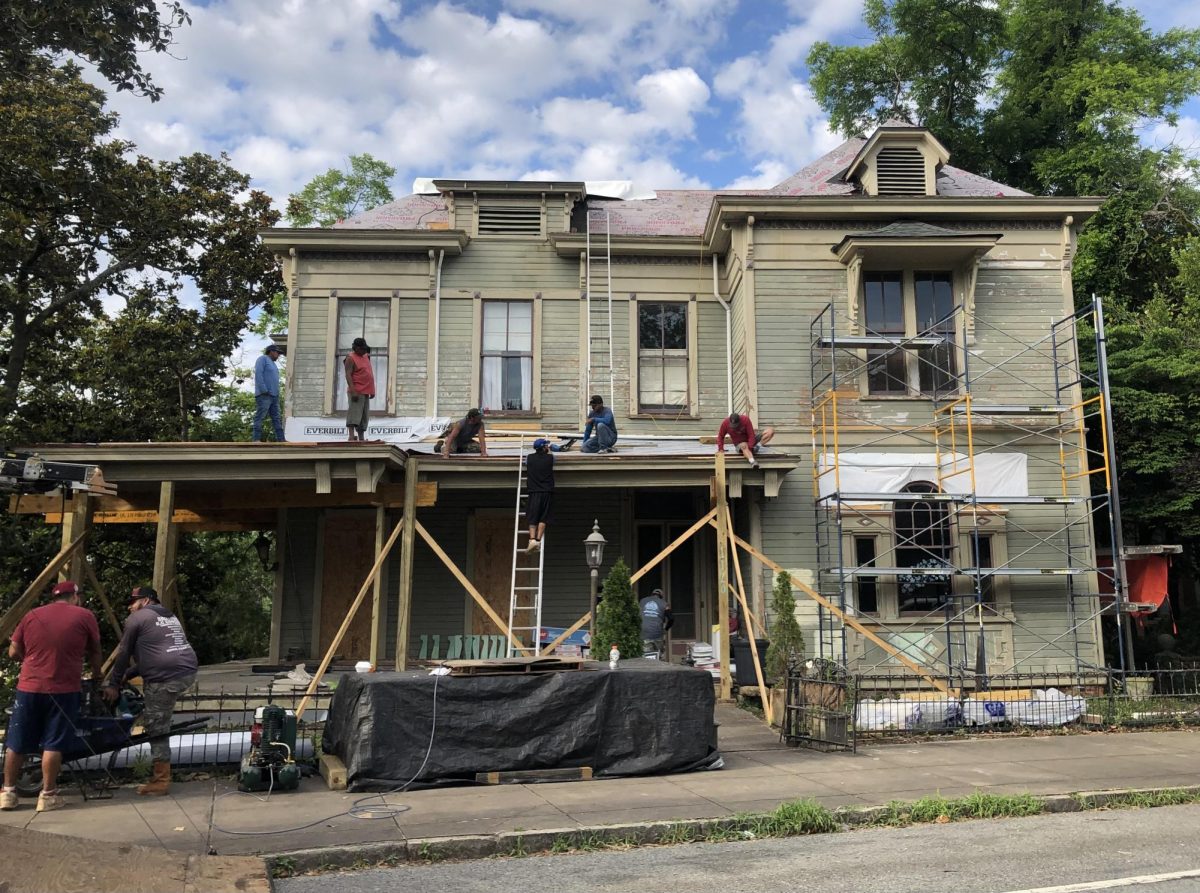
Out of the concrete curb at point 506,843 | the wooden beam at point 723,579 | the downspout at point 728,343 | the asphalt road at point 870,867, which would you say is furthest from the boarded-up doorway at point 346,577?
the asphalt road at point 870,867

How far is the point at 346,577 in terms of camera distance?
16.6 metres

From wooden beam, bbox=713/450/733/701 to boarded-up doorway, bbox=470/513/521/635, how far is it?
4.42 m

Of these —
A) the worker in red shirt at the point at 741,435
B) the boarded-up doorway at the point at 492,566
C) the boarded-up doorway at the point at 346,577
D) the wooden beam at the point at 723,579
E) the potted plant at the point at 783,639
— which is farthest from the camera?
the boarded-up doorway at the point at 492,566

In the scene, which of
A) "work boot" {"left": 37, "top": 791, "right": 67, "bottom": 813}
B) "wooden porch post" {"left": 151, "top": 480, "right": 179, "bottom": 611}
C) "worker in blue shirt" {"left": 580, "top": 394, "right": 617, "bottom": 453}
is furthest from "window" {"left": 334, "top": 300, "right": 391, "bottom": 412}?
"work boot" {"left": 37, "top": 791, "right": 67, "bottom": 813}

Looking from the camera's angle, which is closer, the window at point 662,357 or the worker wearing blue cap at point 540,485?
the worker wearing blue cap at point 540,485

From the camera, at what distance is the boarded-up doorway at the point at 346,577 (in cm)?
1636

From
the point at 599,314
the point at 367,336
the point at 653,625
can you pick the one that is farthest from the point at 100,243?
the point at 653,625

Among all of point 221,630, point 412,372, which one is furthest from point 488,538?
point 221,630

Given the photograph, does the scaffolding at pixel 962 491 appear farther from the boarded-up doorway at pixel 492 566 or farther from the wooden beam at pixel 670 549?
the boarded-up doorway at pixel 492 566

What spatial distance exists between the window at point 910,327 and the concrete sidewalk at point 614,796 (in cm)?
709

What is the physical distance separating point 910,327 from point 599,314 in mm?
5470

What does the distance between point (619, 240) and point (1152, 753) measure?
38.0ft

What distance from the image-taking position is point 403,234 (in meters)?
17.0

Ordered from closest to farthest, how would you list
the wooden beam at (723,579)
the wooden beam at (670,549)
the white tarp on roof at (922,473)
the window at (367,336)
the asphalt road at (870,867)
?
the asphalt road at (870,867) → the wooden beam at (670,549) → the wooden beam at (723,579) → the white tarp on roof at (922,473) → the window at (367,336)
